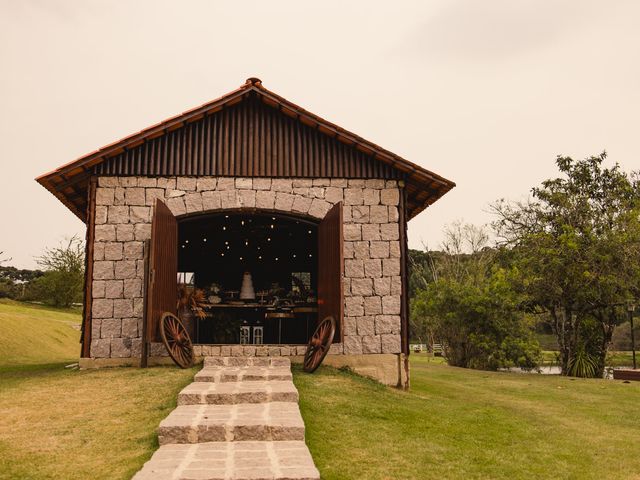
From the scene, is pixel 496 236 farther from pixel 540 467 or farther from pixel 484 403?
pixel 540 467

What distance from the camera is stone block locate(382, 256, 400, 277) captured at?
429 inches

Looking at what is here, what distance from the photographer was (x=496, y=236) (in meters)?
22.7

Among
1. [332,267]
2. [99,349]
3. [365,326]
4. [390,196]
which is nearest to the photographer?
[332,267]

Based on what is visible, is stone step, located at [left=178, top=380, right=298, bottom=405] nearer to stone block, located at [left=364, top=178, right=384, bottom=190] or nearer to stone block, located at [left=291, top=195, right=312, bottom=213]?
stone block, located at [left=291, top=195, right=312, bottom=213]

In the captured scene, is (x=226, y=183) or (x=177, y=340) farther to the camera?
(x=226, y=183)

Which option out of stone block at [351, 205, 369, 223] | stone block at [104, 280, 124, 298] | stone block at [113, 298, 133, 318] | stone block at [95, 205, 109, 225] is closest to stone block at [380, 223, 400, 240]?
stone block at [351, 205, 369, 223]

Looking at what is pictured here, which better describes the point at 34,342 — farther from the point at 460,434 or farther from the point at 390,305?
the point at 460,434

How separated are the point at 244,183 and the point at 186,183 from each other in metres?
1.06

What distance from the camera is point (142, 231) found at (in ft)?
35.2

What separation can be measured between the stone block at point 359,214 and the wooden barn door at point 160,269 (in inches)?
129

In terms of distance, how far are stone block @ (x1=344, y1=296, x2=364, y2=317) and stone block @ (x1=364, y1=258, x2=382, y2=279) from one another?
496 millimetres

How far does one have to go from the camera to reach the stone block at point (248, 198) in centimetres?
1083

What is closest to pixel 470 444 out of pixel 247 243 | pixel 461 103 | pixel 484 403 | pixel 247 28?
pixel 484 403

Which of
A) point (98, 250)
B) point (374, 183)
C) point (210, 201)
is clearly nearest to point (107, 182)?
point (98, 250)
